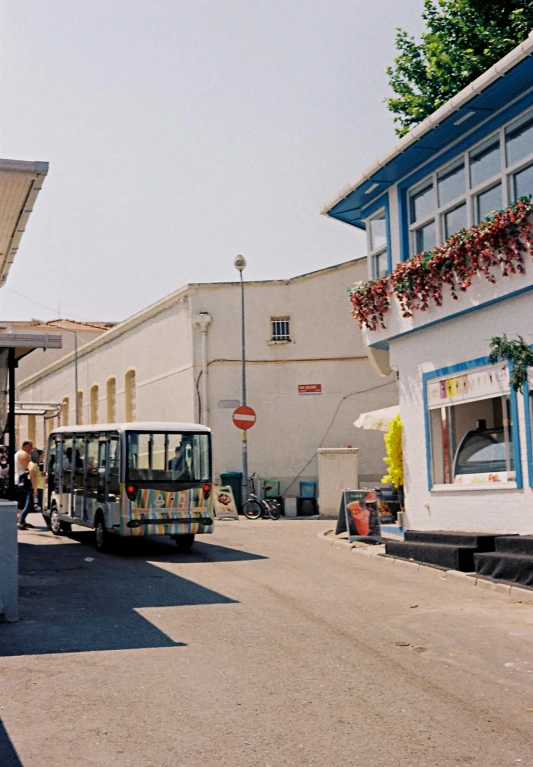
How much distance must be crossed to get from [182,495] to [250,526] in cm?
690

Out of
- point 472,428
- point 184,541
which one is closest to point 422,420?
point 472,428

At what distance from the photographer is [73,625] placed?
9.66 m

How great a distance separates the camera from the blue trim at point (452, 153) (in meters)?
14.3

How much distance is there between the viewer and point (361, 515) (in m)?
17.7

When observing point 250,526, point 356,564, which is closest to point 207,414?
point 250,526

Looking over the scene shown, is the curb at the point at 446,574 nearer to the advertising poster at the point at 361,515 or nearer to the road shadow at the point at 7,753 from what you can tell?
the advertising poster at the point at 361,515

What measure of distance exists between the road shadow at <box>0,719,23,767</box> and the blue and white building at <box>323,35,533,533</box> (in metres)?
9.68

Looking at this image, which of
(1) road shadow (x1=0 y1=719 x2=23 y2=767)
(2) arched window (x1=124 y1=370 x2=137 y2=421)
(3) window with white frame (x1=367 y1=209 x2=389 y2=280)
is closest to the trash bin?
(2) arched window (x1=124 y1=370 x2=137 y2=421)

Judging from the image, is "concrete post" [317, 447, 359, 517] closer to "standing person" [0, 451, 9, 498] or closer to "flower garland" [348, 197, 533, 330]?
"flower garland" [348, 197, 533, 330]

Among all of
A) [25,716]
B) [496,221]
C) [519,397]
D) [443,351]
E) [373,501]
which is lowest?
[25,716]

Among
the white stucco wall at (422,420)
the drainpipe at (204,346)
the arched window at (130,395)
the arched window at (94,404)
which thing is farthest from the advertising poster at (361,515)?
the arched window at (94,404)

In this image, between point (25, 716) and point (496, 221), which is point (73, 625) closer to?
point (25, 716)

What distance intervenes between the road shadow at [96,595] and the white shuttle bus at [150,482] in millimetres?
489

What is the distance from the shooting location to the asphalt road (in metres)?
5.70
